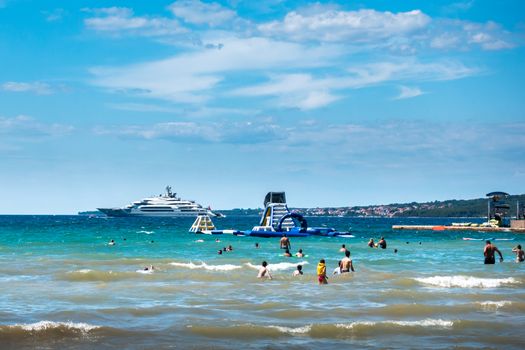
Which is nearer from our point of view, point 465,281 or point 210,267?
point 465,281

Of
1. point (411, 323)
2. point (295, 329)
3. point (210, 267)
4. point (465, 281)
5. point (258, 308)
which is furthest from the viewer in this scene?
point (210, 267)

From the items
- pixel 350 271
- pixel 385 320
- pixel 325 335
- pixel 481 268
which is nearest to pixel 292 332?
pixel 325 335

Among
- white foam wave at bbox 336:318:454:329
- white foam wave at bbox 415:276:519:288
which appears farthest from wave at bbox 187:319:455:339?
white foam wave at bbox 415:276:519:288

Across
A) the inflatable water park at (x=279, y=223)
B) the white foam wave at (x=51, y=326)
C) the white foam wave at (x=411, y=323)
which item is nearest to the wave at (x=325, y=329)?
the white foam wave at (x=411, y=323)

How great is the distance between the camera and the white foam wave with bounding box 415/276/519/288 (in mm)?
31266

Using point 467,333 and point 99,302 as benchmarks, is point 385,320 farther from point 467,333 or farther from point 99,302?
point 99,302

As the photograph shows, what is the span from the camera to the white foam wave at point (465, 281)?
3127 centimetres

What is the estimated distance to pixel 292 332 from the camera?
2022 centimetres

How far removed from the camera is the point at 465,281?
32.5 m

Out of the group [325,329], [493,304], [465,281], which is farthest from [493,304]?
[325,329]

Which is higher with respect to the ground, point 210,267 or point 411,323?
point 210,267

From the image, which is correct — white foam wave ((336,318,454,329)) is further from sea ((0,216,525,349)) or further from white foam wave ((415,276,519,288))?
white foam wave ((415,276,519,288))

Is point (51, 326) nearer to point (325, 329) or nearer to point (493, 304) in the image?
point (325, 329)

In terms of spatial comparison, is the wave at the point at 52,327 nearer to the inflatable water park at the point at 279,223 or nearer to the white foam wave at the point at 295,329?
the white foam wave at the point at 295,329
